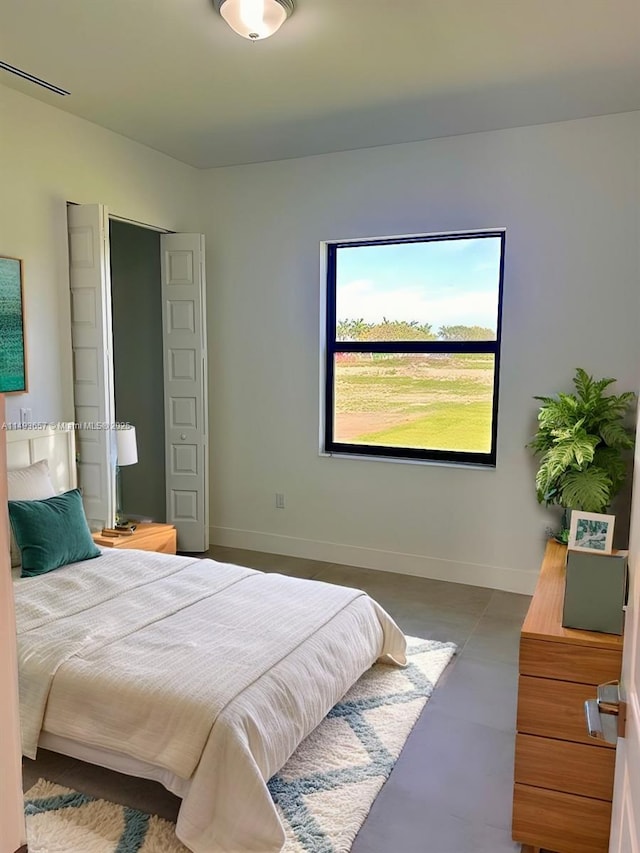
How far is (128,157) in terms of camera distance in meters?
4.31

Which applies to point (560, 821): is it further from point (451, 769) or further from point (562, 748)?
point (451, 769)

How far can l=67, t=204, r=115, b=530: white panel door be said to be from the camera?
3895mm

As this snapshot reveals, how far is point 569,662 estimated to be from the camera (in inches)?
73.8

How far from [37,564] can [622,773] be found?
270cm

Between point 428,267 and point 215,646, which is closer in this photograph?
point 215,646

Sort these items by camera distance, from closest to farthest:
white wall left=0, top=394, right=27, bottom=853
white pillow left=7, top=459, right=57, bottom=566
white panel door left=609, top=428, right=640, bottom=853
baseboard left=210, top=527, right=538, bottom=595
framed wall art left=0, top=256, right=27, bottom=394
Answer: white wall left=0, top=394, right=27, bottom=853 → white panel door left=609, top=428, right=640, bottom=853 → white pillow left=7, top=459, right=57, bottom=566 → framed wall art left=0, top=256, right=27, bottom=394 → baseboard left=210, top=527, right=538, bottom=595

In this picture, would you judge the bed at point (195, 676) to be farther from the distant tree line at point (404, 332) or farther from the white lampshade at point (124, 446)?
the distant tree line at point (404, 332)

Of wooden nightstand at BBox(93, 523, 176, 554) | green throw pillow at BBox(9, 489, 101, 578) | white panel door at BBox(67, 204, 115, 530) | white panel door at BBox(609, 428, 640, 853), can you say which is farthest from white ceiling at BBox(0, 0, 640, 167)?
wooden nightstand at BBox(93, 523, 176, 554)

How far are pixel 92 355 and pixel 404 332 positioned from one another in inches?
84.3

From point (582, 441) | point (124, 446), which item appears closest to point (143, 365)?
point (124, 446)

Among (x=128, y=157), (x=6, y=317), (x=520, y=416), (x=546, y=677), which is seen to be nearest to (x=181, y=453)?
(x=6, y=317)

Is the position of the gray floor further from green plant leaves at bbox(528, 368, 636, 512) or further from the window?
the window

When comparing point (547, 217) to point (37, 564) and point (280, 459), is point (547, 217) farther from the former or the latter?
point (37, 564)

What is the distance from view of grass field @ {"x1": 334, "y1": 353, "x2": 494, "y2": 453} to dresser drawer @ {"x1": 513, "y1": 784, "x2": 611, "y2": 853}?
2.66m
